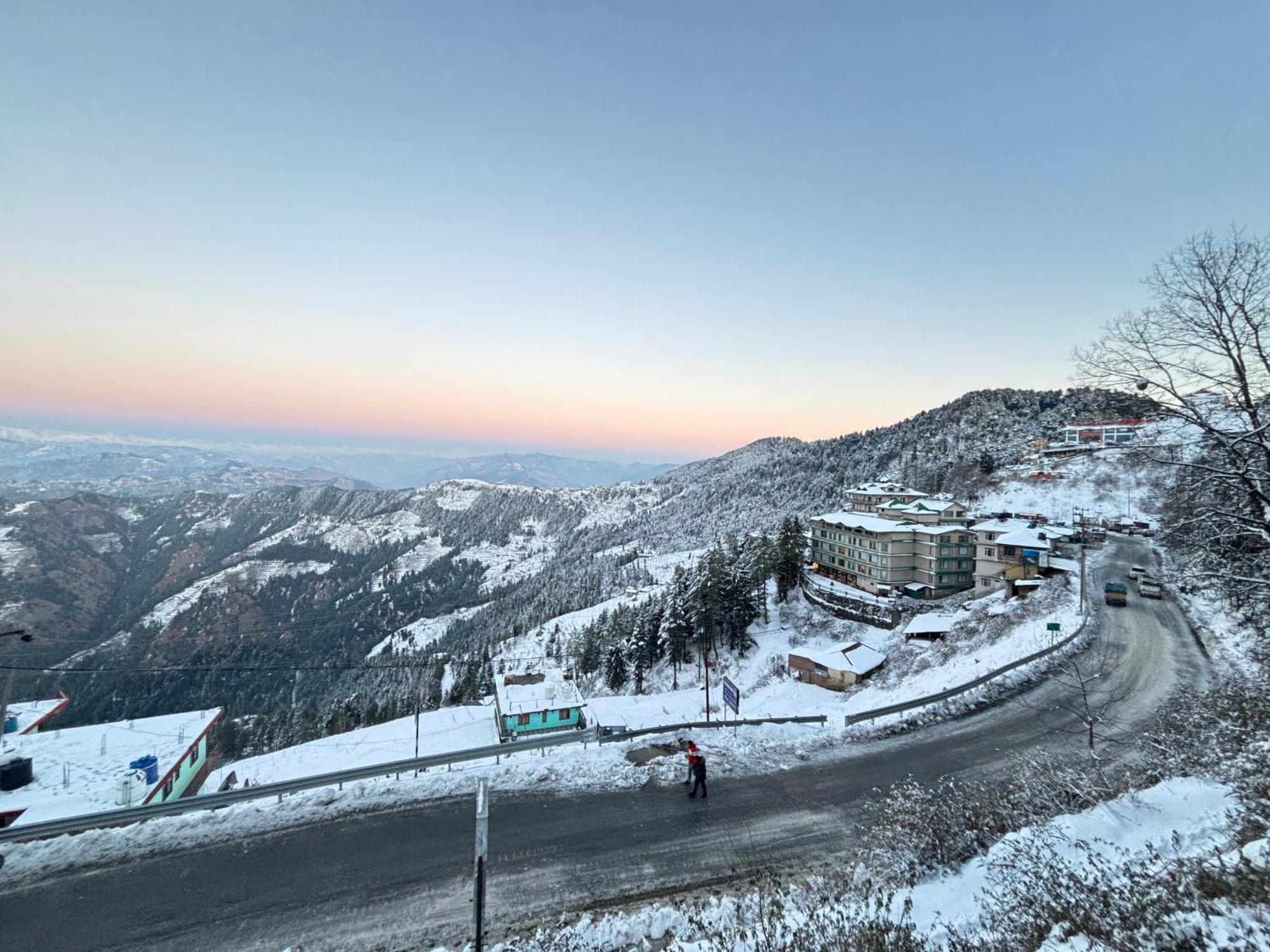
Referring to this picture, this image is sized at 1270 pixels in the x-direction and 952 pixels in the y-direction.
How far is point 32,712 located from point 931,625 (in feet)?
198

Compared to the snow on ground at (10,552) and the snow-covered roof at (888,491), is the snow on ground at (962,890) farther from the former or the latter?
the snow on ground at (10,552)

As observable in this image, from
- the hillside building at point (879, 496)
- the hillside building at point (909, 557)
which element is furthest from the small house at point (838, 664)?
the hillside building at point (879, 496)

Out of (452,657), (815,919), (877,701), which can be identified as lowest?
(452,657)

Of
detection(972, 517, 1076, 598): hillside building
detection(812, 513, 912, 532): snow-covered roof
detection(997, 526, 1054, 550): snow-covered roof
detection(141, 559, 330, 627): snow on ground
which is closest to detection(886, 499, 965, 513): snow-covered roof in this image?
detection(812, 513, 912, 532): snow-covered roof

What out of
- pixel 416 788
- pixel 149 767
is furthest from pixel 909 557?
pixel 149 767

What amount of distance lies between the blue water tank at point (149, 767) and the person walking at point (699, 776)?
83.5ft

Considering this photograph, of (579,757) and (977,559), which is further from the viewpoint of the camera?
(977,559)

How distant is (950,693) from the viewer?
17078 mm

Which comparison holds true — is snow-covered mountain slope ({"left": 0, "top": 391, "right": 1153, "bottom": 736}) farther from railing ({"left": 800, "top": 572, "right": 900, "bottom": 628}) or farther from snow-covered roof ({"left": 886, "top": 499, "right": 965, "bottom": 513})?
railing ({"left": 800, "top": 572, "right": 900, "bottom": 628})

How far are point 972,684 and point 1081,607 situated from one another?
47.3 ft

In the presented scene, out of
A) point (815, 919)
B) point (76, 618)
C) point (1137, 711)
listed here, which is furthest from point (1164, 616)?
point (76, 618)

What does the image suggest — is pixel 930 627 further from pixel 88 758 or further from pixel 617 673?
pixel 88 758

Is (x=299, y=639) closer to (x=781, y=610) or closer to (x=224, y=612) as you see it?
(x=224, y=612)

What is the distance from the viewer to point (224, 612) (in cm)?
16250
